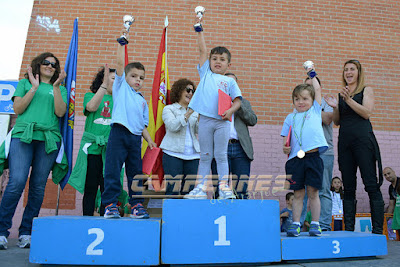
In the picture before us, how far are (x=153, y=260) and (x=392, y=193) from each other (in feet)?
14.7

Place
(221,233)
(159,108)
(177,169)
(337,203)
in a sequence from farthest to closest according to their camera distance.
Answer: (337,203), (159,108), (177,169), (221,233)

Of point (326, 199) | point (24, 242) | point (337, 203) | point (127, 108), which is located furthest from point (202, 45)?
point (337, 203)

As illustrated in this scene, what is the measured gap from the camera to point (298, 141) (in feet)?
9.73

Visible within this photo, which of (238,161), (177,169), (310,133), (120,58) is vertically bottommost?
(177,169)

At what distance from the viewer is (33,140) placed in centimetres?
305

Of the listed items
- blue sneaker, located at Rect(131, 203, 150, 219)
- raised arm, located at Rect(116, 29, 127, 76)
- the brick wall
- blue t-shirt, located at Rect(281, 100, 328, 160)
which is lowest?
blue sneaker, located at Rect(131, 203, 150, 219)

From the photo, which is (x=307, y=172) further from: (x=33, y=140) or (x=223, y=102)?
(x=33, y=140)

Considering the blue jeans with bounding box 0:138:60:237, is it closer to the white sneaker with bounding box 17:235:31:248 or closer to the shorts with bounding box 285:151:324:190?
the white sneaker with bounding box 17:235:31:248

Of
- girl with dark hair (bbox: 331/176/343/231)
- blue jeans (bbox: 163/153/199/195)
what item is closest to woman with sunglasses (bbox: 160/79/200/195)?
blue jeans (bbox: 163/153/199/195)

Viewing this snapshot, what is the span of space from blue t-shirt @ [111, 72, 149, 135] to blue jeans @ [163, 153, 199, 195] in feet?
1.38

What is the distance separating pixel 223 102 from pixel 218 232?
1049 mm

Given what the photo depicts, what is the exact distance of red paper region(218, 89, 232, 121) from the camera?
108 inches

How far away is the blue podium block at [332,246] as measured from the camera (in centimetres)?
246

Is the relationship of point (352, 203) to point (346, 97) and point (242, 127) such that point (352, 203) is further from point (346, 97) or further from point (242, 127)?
point (242, 127)
